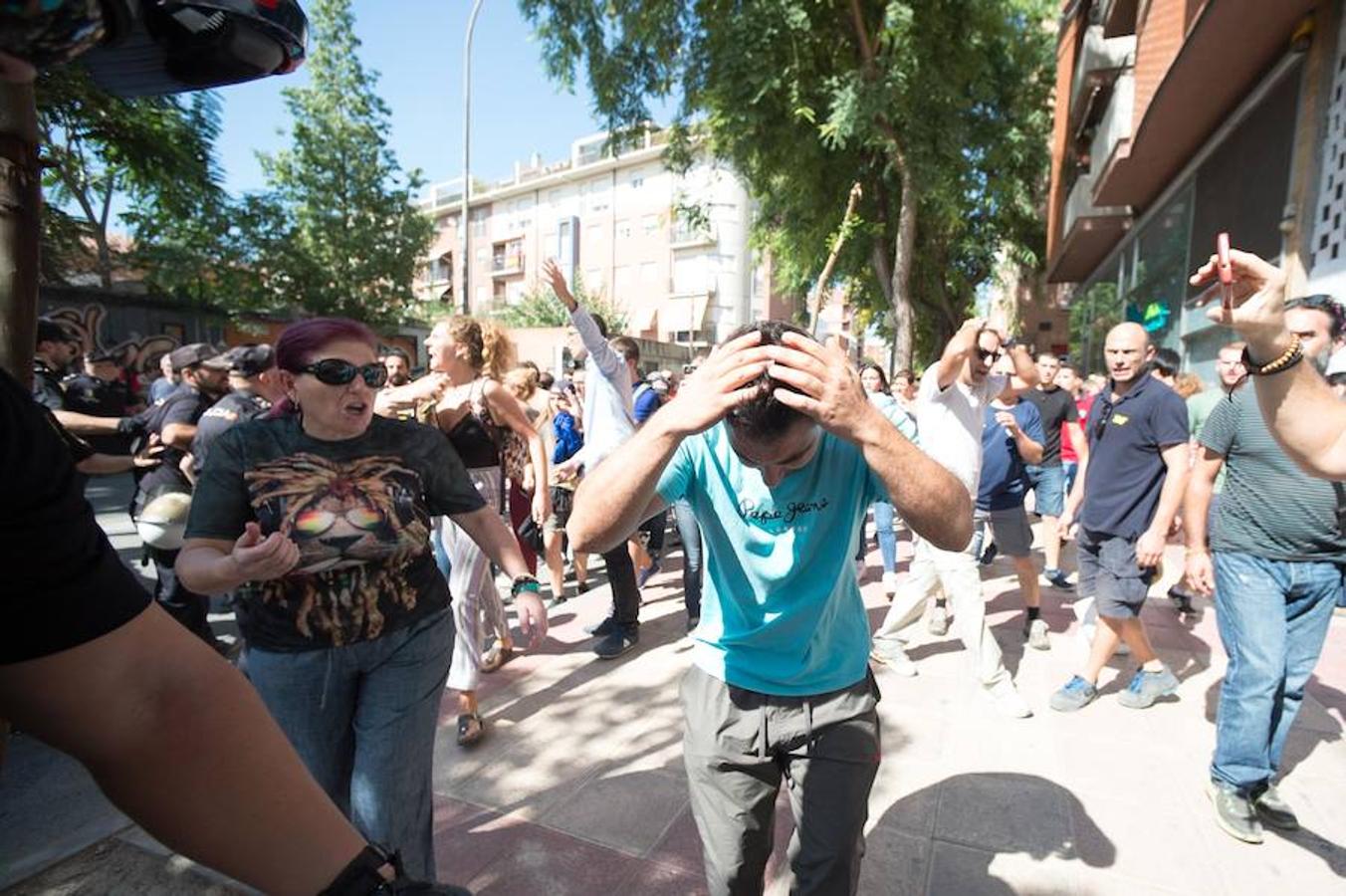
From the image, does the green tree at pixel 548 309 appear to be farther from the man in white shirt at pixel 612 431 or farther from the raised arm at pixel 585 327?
the raised arm at pixel 585 327

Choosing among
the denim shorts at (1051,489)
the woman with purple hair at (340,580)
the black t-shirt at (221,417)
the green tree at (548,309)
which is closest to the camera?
the woman with purple hair at (340,580)

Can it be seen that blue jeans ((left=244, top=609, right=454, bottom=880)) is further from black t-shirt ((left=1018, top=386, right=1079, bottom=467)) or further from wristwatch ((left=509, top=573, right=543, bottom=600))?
black t-shirt ((left=1018, top=386, right=1079, bottom=467))

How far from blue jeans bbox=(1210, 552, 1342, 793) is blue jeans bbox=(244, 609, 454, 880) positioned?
3110mm

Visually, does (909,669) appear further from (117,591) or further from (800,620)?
(117,591)

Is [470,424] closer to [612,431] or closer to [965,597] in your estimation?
[612,431]

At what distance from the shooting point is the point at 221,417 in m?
3.85

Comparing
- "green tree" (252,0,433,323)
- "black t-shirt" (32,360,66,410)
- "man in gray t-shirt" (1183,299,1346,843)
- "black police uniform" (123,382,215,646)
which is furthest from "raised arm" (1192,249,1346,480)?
"green tree" (252,0,433,323)

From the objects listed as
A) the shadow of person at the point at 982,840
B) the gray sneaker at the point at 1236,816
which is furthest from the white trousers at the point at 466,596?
the gray sneaker at the point at 1236,816

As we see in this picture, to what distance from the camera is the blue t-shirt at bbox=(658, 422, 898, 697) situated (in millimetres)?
1764

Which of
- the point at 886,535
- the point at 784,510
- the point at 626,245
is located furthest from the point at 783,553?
the point at 626,245

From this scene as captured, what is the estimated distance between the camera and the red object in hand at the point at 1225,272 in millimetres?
1592

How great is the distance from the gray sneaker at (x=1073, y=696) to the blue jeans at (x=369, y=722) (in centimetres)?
332

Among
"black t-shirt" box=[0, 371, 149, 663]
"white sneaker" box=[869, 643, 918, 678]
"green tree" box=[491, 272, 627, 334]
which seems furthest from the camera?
"green tree" box=[491, 272, 627, 334]

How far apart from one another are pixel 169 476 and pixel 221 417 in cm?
91
